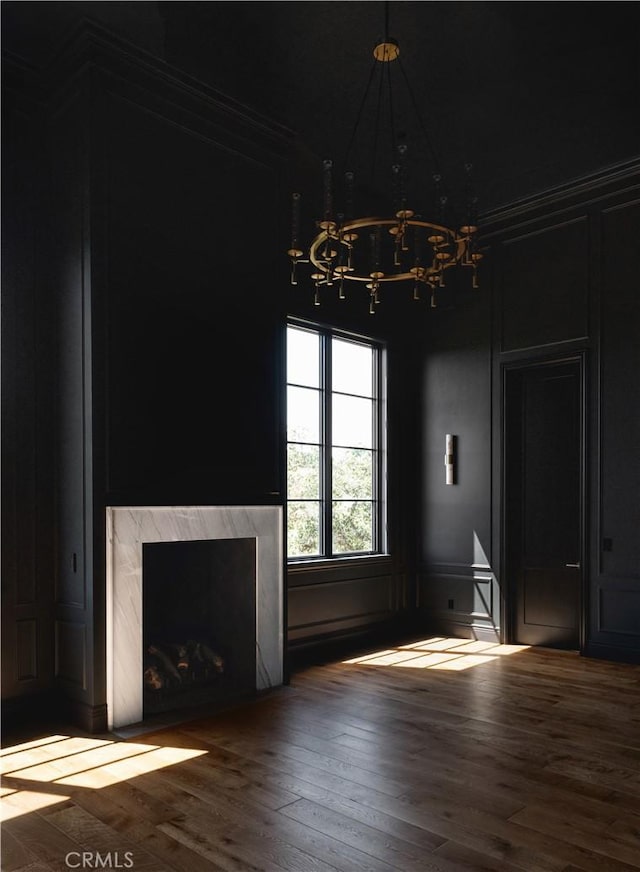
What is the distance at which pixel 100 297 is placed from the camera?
4324 mm

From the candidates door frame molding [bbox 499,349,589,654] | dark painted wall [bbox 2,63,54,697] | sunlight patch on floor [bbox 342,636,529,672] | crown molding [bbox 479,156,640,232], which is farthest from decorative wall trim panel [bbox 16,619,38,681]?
crown molding [bbox 479,156,640,232]

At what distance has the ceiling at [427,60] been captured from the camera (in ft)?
13.4

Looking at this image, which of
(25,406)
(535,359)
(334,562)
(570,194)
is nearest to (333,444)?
(334,562)

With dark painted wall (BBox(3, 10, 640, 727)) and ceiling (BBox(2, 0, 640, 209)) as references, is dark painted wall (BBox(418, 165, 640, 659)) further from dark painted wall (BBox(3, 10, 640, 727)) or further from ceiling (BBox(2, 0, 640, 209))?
ceiling (BBox(2, 0, 640, 209))

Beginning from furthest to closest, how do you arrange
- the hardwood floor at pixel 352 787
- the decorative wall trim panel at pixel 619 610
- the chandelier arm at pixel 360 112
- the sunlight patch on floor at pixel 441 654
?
1. the sunlight patch on floor at pixel 441 654
2. the decorative wall trim panel at pixel 619 610
3. the chandelier arm at pixel 360 112
4. the hardwood floor at pixel 352 787

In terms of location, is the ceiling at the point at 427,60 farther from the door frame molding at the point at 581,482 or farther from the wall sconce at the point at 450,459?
the wall sconce at the point at 450,459

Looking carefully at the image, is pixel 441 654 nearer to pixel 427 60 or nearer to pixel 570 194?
pixel 570 194

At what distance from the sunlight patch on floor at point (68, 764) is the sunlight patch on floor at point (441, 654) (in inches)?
96.6

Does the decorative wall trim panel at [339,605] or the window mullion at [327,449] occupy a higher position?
the window mullion at [327,449]

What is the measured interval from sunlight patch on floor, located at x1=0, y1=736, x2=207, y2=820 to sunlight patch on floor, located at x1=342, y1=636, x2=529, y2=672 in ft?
8.05

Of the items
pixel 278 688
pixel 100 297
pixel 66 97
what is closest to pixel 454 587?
pixel 278 688

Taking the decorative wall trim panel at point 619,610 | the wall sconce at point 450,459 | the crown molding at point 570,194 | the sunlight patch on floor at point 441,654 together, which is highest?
the crown molding at point 570,194

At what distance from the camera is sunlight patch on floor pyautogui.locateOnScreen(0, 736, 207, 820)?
10.6ft

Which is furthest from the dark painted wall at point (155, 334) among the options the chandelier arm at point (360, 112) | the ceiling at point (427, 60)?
the chandelier arm at point (360, 112)
